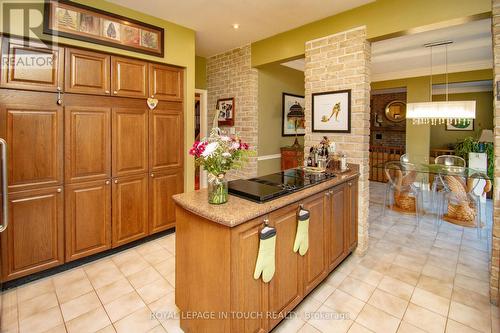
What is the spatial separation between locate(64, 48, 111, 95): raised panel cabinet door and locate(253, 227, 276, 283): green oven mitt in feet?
7.50

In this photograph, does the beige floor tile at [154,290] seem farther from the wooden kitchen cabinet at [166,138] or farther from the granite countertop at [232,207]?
the wooden kitchen cabinet at [166,138]

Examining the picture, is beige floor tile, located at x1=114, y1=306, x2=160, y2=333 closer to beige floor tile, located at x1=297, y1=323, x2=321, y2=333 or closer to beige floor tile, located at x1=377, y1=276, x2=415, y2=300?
beige floor tile, located at x1=297, y1=323, x2=321, y2=333

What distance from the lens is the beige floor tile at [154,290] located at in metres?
2.13

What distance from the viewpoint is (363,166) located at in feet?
9.10

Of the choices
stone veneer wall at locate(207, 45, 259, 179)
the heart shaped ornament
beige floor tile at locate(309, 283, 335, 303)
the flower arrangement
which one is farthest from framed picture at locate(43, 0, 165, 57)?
beige floor tile at locate(309, 283, 335, 303)

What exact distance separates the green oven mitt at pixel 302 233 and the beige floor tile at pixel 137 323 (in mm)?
1168

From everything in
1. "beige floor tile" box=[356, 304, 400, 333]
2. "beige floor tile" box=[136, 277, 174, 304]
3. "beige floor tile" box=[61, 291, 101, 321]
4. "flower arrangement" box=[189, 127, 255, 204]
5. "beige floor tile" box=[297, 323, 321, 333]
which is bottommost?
"beige floor tile" box=[297, 323, 321, 333]

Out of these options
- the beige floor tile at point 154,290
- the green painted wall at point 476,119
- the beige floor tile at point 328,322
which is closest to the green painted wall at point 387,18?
the beige floor tile at point 328,322

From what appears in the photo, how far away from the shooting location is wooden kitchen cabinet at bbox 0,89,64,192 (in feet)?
6.97

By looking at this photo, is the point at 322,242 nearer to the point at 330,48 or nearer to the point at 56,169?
the point at 330,48

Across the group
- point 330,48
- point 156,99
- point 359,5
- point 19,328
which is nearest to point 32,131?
point 156,99

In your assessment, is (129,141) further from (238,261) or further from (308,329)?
(308,329)

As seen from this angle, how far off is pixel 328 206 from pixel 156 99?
2.29 m

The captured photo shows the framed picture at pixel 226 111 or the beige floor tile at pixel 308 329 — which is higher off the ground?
the framed picture at pixel 226 111
